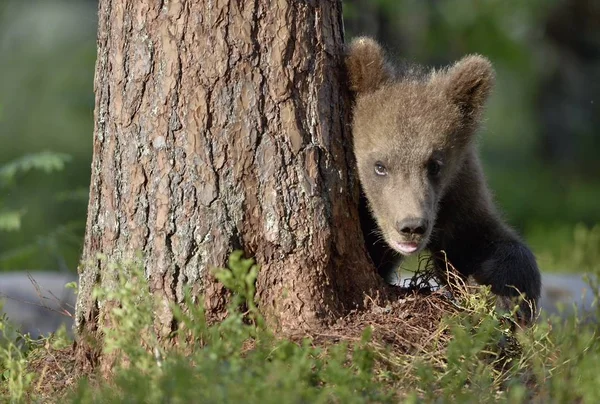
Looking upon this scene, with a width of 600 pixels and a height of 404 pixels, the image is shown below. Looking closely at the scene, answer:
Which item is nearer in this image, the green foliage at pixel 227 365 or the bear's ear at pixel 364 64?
the green foliage at pixel 227 365

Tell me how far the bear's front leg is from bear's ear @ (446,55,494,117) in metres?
0.83

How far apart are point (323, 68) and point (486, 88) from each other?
1215 millimetres

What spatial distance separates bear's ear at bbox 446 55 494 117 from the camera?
16.9 ft

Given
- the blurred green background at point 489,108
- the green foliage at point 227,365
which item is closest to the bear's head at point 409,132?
the green foliage at point 227,365

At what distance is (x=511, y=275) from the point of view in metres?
5.16

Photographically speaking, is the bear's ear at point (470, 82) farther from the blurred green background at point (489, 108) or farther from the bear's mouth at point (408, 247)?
the blurred green background at point (489, 108)

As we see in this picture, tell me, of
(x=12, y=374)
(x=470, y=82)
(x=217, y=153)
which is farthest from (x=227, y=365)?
(x=470, y=82)

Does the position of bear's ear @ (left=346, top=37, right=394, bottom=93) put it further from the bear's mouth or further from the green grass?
the green grass

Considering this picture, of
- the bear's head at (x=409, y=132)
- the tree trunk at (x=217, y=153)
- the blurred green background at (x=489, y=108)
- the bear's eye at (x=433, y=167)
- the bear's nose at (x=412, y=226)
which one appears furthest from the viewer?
the blurred green background at (x=489, y=108)

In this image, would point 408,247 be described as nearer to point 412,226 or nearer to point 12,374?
point 412,226

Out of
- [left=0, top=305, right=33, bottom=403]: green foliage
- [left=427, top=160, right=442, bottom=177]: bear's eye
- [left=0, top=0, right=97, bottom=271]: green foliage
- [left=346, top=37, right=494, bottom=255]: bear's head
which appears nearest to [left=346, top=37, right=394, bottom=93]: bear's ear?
[left=346, top=37, right=494, bottom=255]: bear's head

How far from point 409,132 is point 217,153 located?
1.25 m

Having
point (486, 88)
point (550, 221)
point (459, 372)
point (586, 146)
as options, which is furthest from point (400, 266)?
point (586, 146)

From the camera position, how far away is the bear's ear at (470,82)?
5.14 m
